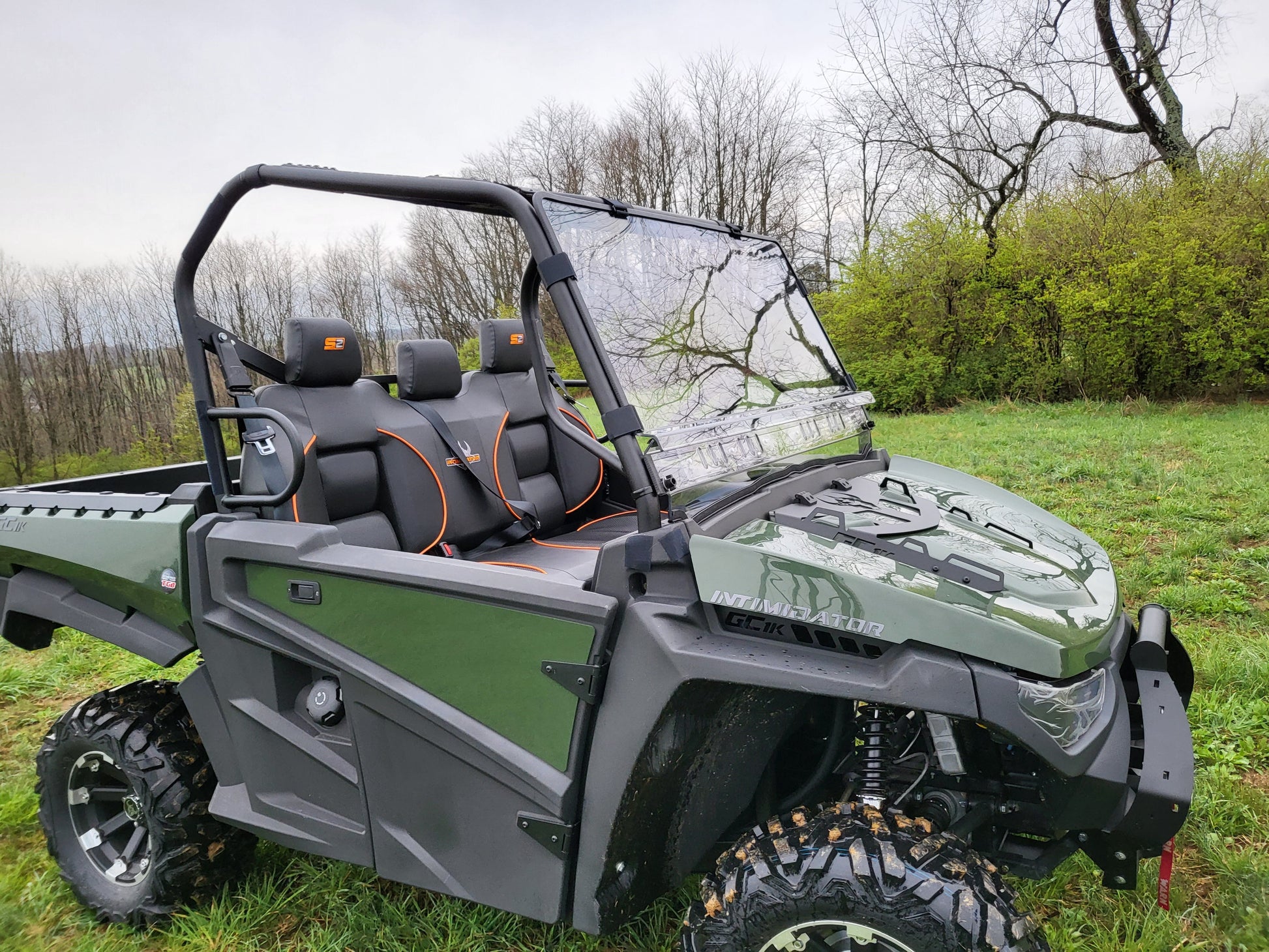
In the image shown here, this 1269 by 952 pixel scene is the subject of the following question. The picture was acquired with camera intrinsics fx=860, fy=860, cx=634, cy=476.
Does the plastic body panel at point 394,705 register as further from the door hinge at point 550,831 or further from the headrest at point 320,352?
the headrest at point 320,352

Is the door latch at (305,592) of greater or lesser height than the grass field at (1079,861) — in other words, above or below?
above

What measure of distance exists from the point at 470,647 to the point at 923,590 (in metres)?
0.93

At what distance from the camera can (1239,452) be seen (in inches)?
294

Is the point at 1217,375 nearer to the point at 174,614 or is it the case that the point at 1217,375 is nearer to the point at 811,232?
the point at 811,232

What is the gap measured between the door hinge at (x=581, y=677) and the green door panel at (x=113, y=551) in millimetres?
1105

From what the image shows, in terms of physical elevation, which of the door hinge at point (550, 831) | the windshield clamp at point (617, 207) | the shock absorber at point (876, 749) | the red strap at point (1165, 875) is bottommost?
the red strap at point (1165, 875)

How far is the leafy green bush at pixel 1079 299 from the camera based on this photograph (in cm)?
1051

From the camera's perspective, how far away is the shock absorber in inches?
69.6

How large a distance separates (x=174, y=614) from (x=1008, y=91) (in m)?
16.4

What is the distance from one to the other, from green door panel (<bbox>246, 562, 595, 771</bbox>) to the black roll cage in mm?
302

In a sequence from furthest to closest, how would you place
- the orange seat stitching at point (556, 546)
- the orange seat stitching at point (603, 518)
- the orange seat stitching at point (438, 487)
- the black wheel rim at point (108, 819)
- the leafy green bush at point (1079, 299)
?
1. the leafy green bush at point (1079, 299)
2. the orange seat stitching at point (603, 518)
3. the orange seat stitching at point (438, 487)
4. the orange seat stitching at point (556, 546)
5. the black wheel rim at point (108, 819)

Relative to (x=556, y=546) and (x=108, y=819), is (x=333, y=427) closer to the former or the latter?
(x=556, y=546)

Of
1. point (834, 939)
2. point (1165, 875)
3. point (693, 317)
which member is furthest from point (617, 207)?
point (1165, 875)

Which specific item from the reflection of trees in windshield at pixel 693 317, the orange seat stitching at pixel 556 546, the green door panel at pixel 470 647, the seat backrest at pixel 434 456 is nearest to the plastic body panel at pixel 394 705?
the green door panel at pixel 470 647
